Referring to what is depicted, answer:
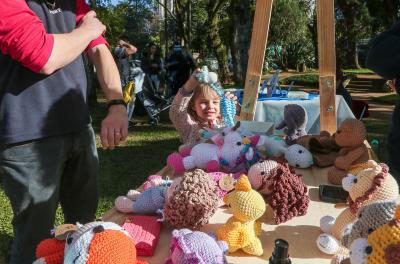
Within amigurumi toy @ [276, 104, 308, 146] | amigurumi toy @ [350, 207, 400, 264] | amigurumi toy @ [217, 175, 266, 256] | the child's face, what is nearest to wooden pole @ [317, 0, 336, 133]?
amigurumi toy @ [276, 104, 308, 146]

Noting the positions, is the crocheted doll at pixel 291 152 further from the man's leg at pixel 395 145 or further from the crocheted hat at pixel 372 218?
the crocheted hat at pixel 372 218

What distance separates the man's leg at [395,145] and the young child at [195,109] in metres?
0.84

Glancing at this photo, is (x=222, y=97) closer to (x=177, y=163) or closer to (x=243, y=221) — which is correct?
(x=177, y=163)

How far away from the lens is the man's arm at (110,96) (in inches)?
46.9

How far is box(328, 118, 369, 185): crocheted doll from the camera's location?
1404mm

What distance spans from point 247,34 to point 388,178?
6846 mm

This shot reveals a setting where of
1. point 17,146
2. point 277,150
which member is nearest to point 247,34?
point 277,150

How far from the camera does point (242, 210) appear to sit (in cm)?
95

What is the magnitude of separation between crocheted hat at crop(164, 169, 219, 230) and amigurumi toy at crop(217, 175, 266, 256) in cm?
5

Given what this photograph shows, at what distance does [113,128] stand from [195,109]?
879 mm

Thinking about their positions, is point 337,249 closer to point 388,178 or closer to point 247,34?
point 388,178

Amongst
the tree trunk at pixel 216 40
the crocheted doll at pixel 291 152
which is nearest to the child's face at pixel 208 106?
the crocheted doll at pixel 291 152

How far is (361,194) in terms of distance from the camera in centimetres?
94

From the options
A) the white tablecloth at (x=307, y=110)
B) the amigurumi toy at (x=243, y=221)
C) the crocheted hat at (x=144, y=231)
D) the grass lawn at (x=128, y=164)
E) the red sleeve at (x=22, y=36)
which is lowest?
the grass lawn at (x=128, y=164)
